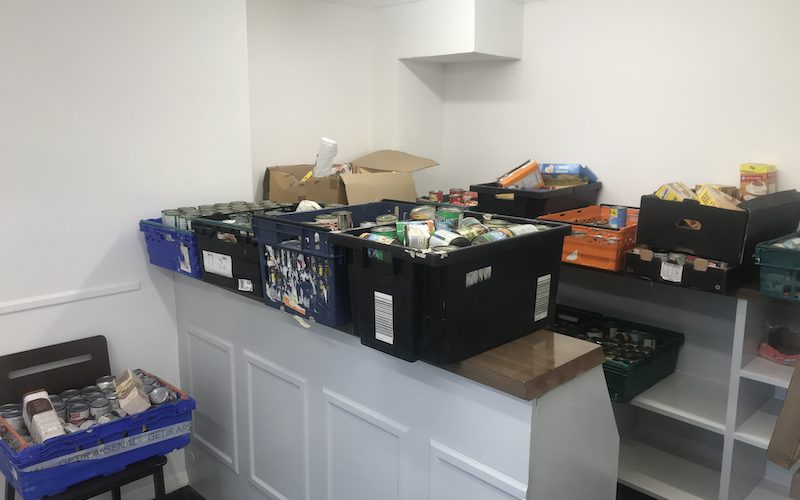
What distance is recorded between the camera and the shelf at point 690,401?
2369 mm

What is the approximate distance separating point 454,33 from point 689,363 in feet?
6.43

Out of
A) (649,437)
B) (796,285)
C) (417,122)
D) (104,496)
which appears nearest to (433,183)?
(417,122)

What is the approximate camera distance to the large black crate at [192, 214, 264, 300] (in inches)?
77.9

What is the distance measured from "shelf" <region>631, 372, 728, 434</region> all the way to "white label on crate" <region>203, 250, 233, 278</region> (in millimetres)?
1726

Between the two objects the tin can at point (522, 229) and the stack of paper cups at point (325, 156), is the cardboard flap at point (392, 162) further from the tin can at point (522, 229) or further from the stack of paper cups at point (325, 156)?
the tin can at point (522, 229)

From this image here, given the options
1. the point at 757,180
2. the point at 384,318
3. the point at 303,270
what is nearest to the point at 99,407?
the point at 303,270

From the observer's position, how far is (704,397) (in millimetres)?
2539

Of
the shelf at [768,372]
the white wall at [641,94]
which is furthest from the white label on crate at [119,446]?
the white wall at [641,94]

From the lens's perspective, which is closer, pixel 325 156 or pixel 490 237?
pixel 490 237

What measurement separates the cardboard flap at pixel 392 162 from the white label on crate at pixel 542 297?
1.60 meters

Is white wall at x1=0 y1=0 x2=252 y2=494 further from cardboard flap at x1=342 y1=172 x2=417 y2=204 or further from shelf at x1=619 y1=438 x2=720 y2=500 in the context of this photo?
shelf at x1=619 y1=438 x2=720 y2=500

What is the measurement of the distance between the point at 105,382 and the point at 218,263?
69 cm

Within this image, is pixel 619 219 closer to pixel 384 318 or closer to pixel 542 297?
pixel 542 297

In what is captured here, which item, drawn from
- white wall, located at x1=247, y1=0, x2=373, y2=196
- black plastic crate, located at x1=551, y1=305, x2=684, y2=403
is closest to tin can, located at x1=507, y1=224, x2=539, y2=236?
black plastic crate, located at x1=551, y1=305, x2=684, y2=403
